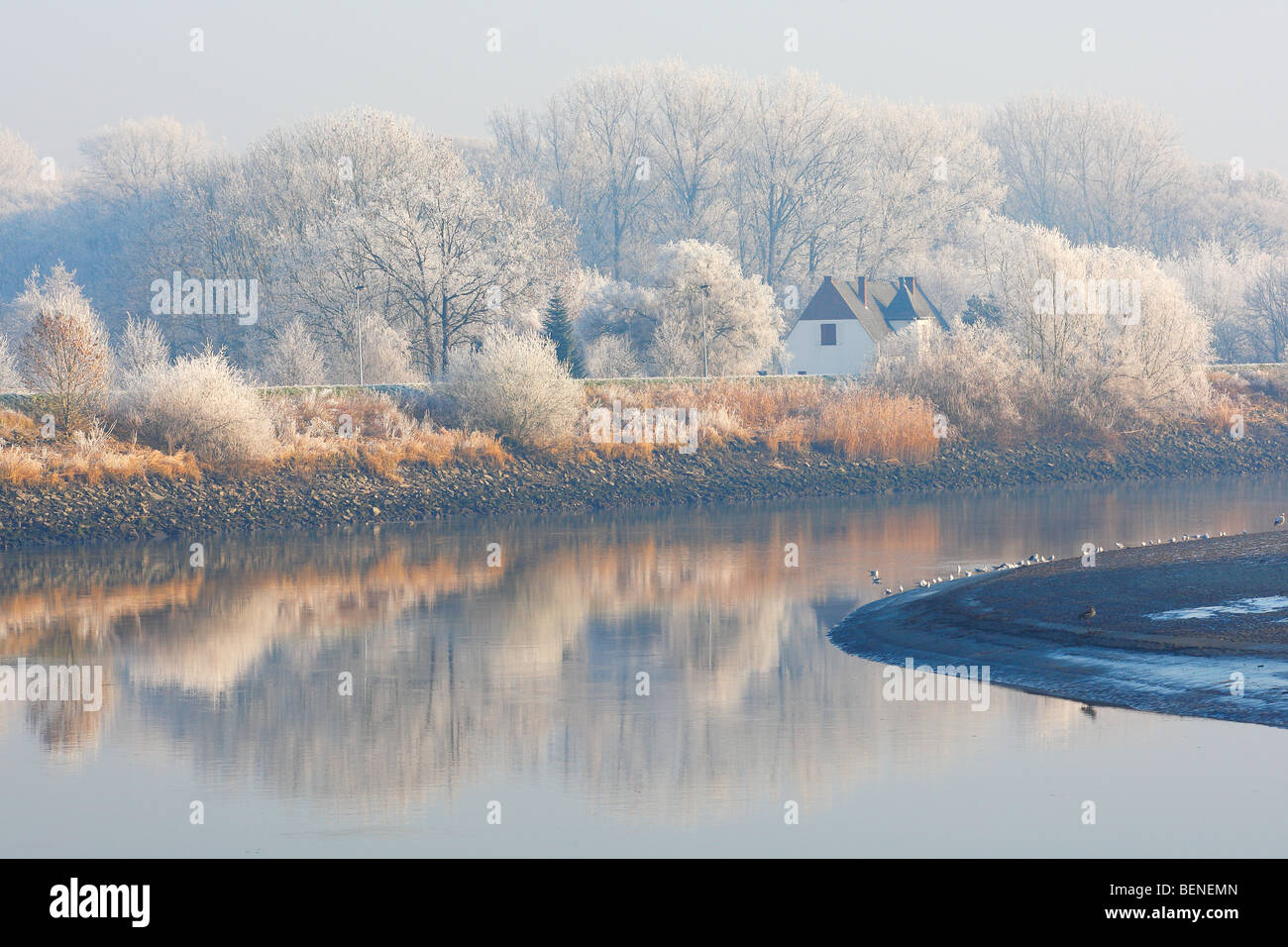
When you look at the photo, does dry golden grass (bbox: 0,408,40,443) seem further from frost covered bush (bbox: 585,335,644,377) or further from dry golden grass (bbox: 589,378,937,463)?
frost covered bush (bbox: 585,335,644,377)

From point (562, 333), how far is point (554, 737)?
50.8 metres

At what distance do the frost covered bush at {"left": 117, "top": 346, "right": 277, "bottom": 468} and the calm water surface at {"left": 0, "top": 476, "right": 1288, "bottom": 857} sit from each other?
508 inches

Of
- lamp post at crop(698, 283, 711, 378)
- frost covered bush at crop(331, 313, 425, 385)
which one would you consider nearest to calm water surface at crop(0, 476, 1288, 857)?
frost covered bush at crop(331, 313, 425, 385)

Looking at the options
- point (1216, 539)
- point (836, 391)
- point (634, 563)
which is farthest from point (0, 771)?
point (836, 391)

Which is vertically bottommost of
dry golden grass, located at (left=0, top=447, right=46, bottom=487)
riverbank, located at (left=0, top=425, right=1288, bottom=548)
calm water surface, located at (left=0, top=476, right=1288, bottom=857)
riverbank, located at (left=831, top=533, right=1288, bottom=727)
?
calm water surface, located at (left=0, top=476, right=1288, bottom=857)

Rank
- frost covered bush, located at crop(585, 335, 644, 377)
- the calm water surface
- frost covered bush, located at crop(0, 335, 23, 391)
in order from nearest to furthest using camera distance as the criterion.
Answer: the calm water surface < frost covered bush, located at crop(0, 335, 23, 391) < frost covered bush, located at crop(585, 335, 644, 377)

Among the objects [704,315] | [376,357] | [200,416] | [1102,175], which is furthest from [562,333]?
[1102,175]

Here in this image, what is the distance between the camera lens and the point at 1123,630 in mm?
25875

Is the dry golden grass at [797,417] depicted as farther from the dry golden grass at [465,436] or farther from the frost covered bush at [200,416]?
the frost covered bush at [200,416]

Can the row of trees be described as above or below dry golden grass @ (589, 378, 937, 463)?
above

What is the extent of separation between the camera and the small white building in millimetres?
90875

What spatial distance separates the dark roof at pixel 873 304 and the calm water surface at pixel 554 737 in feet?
172

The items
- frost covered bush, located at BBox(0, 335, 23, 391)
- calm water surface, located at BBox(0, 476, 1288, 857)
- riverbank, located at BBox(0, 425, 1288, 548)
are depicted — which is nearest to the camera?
calm water surface, located at BBox(0, 476, 1288, 857)
